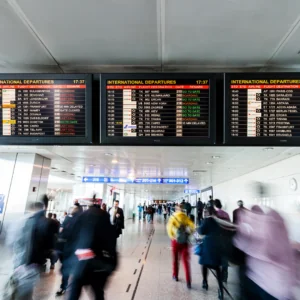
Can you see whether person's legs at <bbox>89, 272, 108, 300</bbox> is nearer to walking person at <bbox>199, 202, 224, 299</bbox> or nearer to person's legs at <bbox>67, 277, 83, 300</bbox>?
person's legs at <bbox>67, 277, 83, 300</bbox>

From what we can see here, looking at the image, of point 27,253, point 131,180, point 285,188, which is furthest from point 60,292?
point 131,180

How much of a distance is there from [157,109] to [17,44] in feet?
5.48

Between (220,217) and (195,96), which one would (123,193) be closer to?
(220,217)

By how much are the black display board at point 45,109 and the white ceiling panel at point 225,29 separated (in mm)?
1134

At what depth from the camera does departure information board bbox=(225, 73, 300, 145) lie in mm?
3154

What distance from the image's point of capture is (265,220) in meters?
2.65

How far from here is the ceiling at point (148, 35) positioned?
7.98 ft

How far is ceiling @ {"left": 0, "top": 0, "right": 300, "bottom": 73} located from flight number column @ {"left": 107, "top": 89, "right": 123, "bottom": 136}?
17.2 inches

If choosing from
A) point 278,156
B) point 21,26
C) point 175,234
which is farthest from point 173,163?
point 21,26

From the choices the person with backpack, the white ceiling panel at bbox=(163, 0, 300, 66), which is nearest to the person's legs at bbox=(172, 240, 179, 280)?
the person with backpack

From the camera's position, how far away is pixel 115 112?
3295mm

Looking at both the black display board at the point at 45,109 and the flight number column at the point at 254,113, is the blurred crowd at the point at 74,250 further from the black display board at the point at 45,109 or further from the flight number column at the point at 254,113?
the flight number column at the point at 254,113

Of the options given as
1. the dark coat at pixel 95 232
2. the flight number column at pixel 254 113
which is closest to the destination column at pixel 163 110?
the flight number column at pixel 254 113

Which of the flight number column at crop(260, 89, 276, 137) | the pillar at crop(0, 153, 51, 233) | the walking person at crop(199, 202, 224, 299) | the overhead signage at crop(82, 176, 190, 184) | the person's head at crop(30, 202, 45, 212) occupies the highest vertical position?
the overhead signage at crop(82, 176, 190, 184)
